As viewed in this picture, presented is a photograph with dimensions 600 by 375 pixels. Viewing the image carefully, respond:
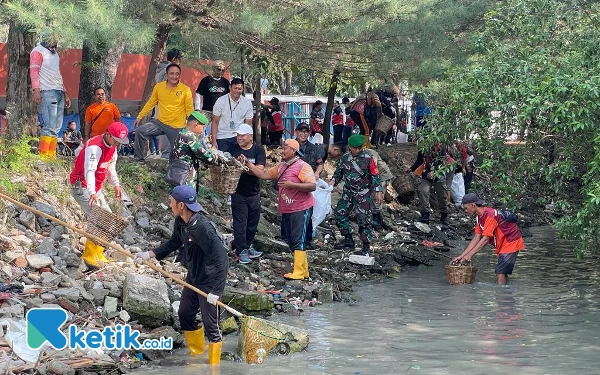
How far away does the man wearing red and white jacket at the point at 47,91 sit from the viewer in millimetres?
14031

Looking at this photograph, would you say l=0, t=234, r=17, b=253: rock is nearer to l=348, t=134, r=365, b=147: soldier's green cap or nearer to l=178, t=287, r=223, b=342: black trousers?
l=178, t=287, r=223, b=342: black trousers

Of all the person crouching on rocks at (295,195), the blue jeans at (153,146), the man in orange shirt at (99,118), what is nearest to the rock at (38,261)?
the person crouching on rocks at (295,195)

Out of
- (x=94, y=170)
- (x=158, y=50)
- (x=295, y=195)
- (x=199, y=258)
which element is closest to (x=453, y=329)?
(x=295, y=195)

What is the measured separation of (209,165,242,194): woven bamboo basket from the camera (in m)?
12.0

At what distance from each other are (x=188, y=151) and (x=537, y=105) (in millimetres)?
4554

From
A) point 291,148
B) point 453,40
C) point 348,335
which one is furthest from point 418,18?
point 348,335

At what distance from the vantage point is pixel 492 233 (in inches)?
515

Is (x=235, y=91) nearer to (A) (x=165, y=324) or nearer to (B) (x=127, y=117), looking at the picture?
(A) (x=165, y=324)

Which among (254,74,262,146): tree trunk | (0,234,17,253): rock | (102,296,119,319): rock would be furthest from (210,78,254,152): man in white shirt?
(254,74,262,146): tree trunk

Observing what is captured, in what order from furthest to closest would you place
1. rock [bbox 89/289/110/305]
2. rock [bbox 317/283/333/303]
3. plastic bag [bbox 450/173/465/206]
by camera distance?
plastic bag [bbox 450/173/465/206] → rock [bbox 317/283/333/303] → rock [bbox 89/289/110/305]

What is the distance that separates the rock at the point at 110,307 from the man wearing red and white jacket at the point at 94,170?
1034mm

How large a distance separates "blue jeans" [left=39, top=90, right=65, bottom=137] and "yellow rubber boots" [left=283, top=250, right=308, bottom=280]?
4.53 metres

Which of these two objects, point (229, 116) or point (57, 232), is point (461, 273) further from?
point (57, 232)

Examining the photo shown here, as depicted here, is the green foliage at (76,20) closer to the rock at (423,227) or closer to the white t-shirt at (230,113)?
the white t-shirt at (230,113)
